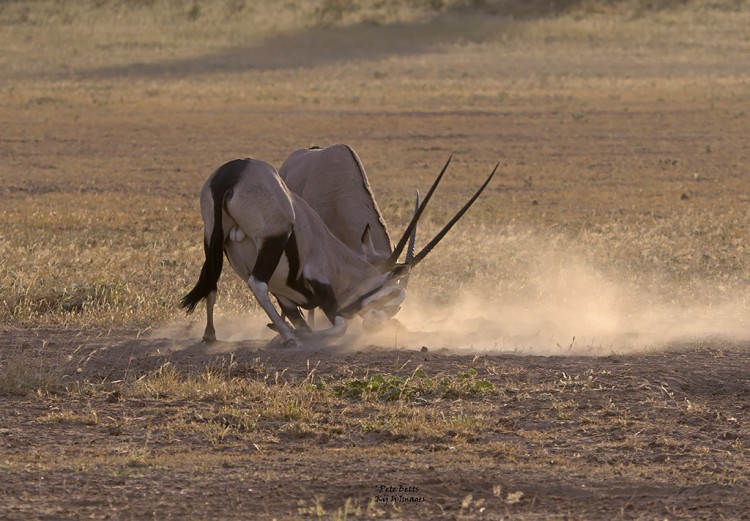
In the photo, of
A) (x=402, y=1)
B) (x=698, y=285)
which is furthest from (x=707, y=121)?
(x=402, y=1)

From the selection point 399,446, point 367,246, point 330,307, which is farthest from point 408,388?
point 367,246

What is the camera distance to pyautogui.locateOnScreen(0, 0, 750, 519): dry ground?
5.30 metres

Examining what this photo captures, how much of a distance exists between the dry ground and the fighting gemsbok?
0.84 feet

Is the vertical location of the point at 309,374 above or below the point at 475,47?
above

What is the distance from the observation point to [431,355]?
25.9ft

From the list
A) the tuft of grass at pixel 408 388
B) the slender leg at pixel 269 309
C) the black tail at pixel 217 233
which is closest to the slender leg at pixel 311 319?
the slender leg at pixel 269 309

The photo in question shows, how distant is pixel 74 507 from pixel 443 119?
919 inches

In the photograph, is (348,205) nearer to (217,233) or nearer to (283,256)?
(283,256)

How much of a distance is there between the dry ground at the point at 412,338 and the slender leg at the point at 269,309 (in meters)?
0.18

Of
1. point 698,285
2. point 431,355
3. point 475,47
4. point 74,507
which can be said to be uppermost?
point 74,507

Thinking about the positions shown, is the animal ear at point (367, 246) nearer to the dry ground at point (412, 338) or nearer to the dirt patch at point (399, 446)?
the dry ground at point (412, 338)

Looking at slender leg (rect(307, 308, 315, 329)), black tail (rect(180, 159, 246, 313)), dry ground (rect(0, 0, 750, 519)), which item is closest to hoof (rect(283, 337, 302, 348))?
dry ground (rect(0, 0, 750, 519))

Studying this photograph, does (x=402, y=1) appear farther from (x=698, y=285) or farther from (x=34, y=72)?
(x=698, y=285)

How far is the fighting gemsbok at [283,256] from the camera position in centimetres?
812
